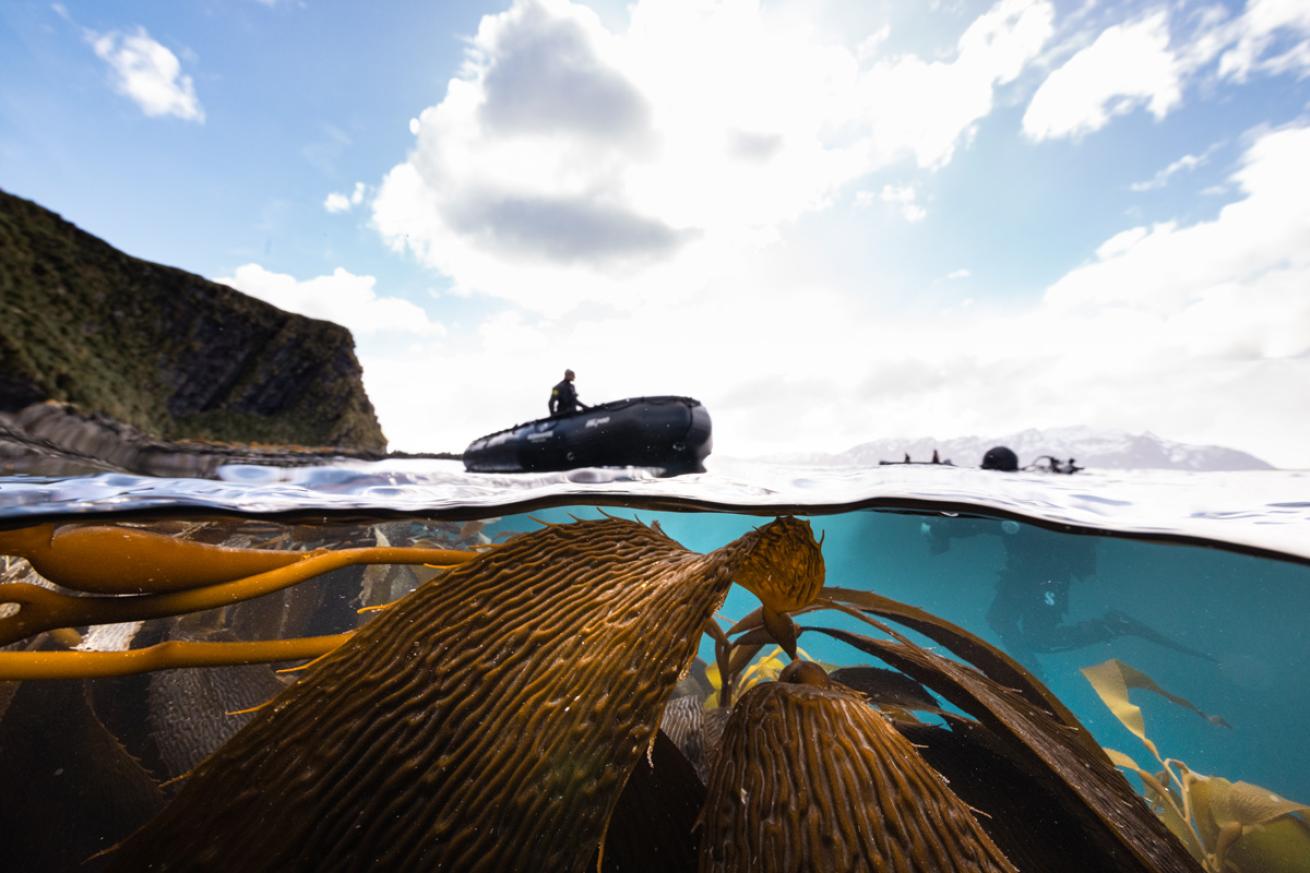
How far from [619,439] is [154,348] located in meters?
5.26

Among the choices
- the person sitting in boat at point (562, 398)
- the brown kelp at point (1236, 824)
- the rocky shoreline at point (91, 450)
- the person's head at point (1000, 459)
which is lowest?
the brown kelp at point (1236, 824)

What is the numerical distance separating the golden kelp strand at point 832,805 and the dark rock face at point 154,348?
4665 mm

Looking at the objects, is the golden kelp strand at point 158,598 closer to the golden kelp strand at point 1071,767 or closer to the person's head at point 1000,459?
the golden kelp strand at point 1071,767

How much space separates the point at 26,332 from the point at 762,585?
16.8 ft

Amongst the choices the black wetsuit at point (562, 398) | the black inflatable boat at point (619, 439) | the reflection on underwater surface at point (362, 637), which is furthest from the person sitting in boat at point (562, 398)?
the reflection on underwater surface at point (362, 637)

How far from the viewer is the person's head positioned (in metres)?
6.20

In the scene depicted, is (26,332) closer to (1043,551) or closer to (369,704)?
(369,704)

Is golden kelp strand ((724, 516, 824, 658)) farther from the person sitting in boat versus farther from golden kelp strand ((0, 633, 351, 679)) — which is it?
the person sitting in boat

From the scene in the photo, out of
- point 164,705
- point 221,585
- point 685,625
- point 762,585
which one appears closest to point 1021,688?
point 762,585

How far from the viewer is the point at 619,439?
21.0 feet

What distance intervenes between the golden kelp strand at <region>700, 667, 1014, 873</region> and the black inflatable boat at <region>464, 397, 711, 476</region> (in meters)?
4.84

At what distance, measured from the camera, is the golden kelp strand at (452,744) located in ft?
A: 2.99

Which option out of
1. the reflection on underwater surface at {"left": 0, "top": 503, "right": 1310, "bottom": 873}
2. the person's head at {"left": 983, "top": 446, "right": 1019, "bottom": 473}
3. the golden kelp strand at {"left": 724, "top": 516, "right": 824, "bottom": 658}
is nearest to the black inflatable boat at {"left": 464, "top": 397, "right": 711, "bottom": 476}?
the reflection on underwater surface at {"left": 0, "top": 503, "right": 1310, "bottom": 873}

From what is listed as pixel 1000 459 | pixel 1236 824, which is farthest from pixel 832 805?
pixel 1000 459
